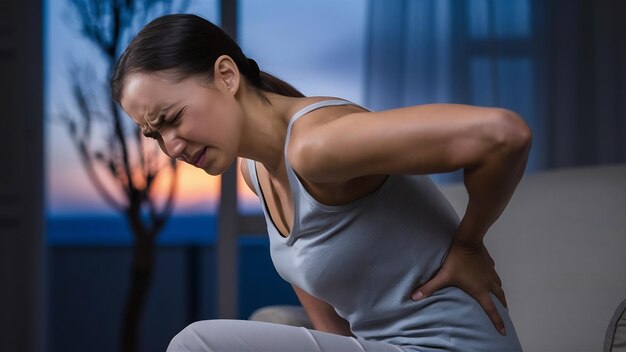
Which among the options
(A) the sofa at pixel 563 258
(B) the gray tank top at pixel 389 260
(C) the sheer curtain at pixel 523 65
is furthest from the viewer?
(C) the sheer curtain at pixel 523 65

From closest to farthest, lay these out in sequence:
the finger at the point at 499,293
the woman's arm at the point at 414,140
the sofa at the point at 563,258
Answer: the woman's arm at the point at 414,140 → the finger at the point at 499,293 → the sofa at the point at 563,258

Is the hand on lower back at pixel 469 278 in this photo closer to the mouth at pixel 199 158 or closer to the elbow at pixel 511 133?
the elbow at pixel 511 133

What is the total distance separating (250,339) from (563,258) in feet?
3.32

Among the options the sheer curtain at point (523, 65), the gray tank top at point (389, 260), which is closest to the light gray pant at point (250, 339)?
the gray tank top at point (389, 260)

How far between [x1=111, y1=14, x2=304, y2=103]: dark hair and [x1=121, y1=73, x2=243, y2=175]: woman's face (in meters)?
0.02

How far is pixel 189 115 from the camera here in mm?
1089

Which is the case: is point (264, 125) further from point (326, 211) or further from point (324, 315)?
point (324, 315)

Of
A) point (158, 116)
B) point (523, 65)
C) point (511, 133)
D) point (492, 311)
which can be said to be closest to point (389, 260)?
point (492, 311)

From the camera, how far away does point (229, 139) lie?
1121mm

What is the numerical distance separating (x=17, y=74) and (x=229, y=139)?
9.10 feet

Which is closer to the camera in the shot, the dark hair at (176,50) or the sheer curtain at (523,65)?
the dark hair at (176,50)

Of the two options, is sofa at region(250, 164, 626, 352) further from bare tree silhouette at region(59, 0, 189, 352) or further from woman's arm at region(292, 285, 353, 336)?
bare tree silhouette at region(59, 0, 189, 352)

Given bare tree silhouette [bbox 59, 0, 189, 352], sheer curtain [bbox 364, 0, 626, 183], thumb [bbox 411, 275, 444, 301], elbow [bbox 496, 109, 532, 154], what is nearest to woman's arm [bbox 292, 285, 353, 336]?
thumb [bbox 411, 275, 444, 301]

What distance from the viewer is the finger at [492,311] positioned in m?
1.14
